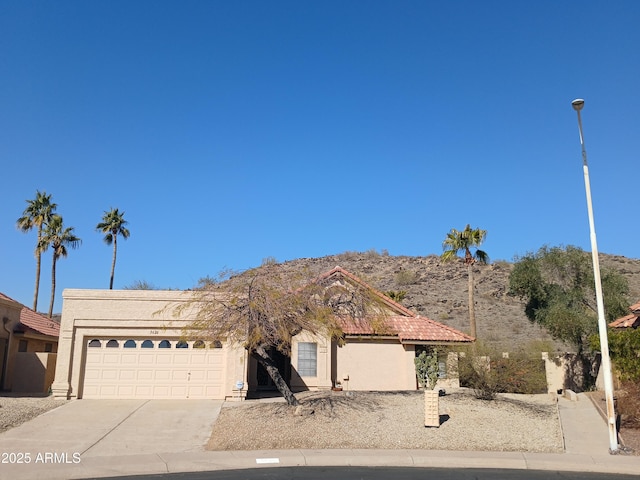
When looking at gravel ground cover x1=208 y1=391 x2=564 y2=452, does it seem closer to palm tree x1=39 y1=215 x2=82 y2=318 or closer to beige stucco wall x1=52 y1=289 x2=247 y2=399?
beige stucco wall x1=52 y1=289 x2=247 y2=399

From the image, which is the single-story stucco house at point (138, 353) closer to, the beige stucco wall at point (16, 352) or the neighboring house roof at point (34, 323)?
the beige stucco wall at point (16, 352)

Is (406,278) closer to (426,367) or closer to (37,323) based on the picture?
(426,367)

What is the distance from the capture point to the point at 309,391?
2331 centimetres

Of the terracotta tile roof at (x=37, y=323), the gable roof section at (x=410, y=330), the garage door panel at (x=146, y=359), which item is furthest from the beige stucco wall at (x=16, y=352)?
the gable roof section at (x=410, y=330)

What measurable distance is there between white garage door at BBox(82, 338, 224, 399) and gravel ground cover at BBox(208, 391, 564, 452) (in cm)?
191

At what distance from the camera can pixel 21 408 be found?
19.0 meters

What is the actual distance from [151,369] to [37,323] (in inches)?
442

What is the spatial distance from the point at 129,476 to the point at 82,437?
415 cm

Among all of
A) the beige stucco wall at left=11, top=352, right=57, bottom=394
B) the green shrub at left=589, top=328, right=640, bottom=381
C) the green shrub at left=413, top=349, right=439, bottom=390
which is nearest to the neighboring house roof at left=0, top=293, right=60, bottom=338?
the beige stucco wall at left=11, top=352, right=57, bottom=394

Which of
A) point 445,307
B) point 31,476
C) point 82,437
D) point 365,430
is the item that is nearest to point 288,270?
point 365,430

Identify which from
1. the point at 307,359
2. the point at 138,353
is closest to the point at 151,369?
the point at 138,353

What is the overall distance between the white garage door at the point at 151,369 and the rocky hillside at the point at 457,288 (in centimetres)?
1753

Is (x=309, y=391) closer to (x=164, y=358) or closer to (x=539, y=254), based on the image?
(x=164, y=358)

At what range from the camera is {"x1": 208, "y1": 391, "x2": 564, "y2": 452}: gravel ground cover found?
1525 centimetres
